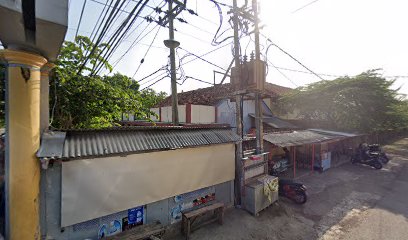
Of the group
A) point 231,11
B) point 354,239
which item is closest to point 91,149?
point 231,11

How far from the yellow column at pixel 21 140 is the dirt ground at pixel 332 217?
4.08m

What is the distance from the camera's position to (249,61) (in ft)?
25.2

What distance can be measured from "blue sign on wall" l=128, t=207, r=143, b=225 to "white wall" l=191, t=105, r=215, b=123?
10.6 m

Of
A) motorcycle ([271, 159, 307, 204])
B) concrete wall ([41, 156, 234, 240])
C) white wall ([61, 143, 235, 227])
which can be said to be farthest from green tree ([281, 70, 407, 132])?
concrete wall ([41, 156, 234, 240])

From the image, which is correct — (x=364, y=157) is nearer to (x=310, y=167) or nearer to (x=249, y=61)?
(x=310, y=167)

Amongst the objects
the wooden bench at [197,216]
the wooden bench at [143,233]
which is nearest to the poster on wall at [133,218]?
the wooden bench at [143,233]

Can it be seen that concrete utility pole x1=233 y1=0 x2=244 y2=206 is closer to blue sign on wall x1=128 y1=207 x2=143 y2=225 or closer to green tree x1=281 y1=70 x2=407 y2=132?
blue sign on wall x1=128 y1=207 x2=143 y2=225

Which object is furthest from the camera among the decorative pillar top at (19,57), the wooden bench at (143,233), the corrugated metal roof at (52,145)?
the wooden bench at (143,233)

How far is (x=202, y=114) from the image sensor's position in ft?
53.9

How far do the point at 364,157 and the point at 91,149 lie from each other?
16.4 m

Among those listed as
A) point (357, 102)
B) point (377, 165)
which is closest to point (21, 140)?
point (377, 165)

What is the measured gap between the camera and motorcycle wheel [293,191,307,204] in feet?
26.6

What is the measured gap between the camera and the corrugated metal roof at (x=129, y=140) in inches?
176

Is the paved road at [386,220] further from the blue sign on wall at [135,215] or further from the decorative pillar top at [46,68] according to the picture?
the decorative pillar top at [46,68]
